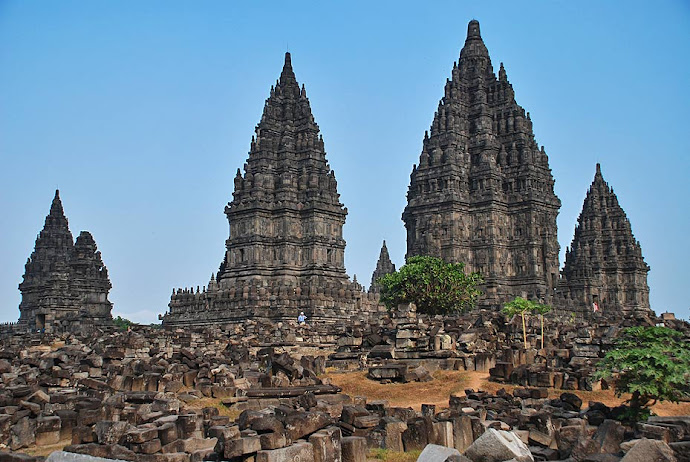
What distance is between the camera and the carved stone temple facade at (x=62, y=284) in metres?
51.6

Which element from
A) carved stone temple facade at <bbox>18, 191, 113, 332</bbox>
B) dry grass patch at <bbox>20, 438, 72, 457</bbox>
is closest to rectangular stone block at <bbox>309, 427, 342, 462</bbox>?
dry grass patch at <bbox>20, 438, 72, 457</bbox>

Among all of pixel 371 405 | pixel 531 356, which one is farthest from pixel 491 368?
pixel 371 405

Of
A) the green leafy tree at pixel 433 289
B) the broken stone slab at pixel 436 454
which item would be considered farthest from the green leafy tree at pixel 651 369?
the green leafy tree at pixel 433 289

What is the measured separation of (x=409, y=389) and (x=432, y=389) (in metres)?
0.64

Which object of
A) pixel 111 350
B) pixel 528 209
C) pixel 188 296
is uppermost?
pixel 528 209

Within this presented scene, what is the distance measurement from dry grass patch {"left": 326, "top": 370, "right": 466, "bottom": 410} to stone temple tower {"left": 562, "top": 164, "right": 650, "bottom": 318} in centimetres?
4481

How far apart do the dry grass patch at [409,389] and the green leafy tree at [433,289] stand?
15167 mm

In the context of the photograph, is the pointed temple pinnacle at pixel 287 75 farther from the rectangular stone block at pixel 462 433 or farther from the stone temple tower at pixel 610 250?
the rectangular stone block at pixel 462 433

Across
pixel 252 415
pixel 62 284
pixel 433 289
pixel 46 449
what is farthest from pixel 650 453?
pixel 62 284

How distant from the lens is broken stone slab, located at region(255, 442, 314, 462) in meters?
10.4

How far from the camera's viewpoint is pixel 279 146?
153 feet

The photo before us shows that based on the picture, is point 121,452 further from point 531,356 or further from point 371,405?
point 531,356

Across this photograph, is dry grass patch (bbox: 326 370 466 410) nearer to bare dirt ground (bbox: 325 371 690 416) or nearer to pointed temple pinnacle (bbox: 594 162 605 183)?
bare dirt ground (bbox: 325 371 690 416)

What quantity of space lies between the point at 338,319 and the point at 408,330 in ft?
51.0
